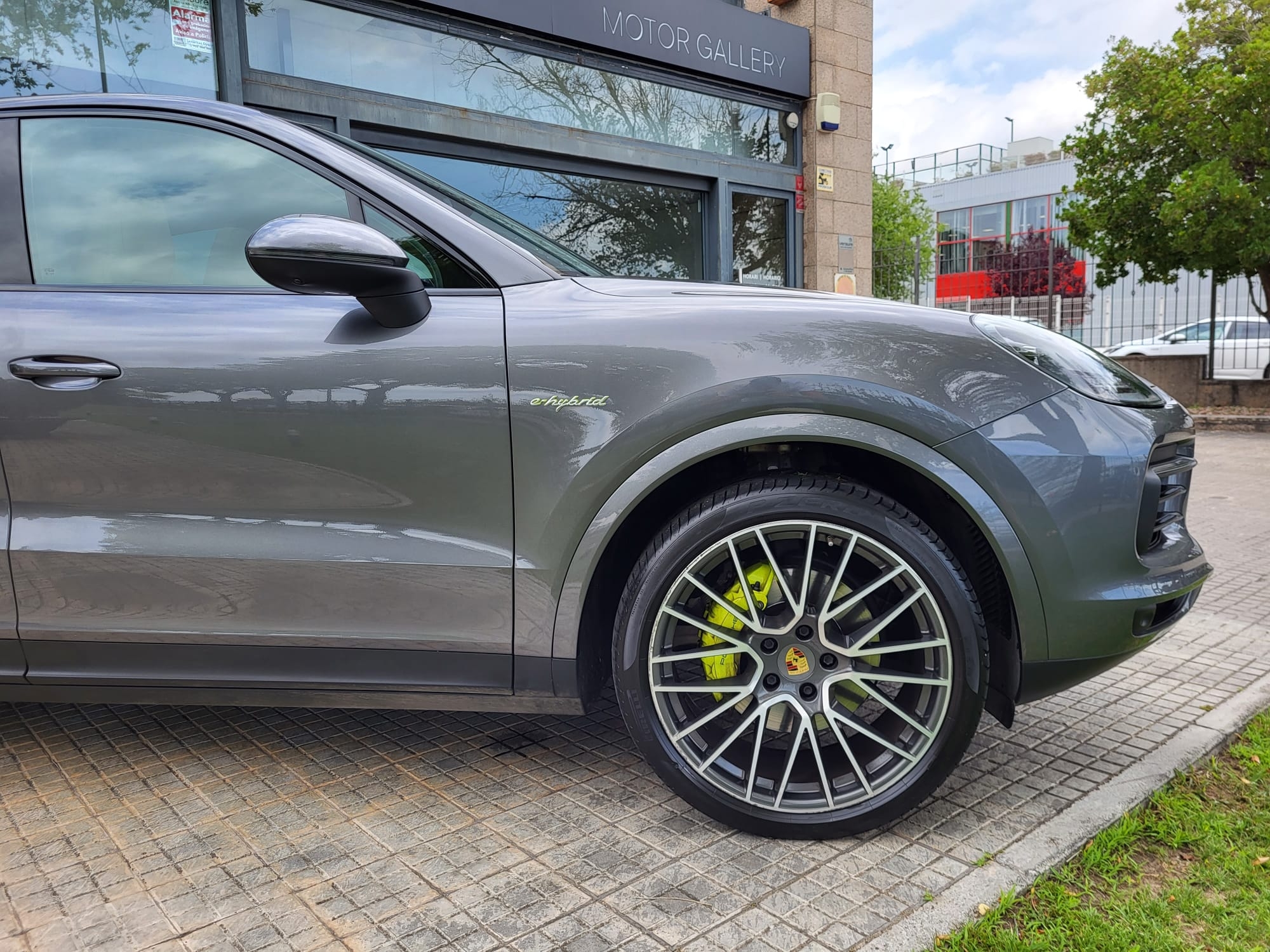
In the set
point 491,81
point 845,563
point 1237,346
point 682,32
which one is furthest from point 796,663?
point 1237,346

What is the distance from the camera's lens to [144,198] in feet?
7.57

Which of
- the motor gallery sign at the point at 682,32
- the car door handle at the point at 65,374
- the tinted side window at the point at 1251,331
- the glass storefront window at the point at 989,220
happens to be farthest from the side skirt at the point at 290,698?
the glass storefront window at the point at 989,220

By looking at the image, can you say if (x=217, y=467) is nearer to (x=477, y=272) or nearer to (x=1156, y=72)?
(x=477, y=272)

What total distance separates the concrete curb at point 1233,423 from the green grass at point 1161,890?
480 inches

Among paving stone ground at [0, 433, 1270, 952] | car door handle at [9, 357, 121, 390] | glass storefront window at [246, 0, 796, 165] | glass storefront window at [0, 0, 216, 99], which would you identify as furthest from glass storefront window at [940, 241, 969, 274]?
car door handle at [9, 357, 121, 390]

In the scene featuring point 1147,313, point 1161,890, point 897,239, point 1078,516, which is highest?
point 897,239

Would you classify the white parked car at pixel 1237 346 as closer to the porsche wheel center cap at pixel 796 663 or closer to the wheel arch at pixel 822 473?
the wheel arch at pixel 822 473

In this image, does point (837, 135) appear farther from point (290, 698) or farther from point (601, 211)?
point (290, 698)

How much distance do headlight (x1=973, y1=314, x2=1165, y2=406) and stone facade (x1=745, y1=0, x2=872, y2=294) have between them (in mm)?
8152

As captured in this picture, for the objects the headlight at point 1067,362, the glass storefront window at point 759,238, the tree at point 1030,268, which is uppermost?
the tree at point 1030,268

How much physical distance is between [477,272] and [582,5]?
23.6 feet

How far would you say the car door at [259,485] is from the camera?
2051 millimetres

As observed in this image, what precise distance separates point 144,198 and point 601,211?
6.72m

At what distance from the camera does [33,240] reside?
226 cm
